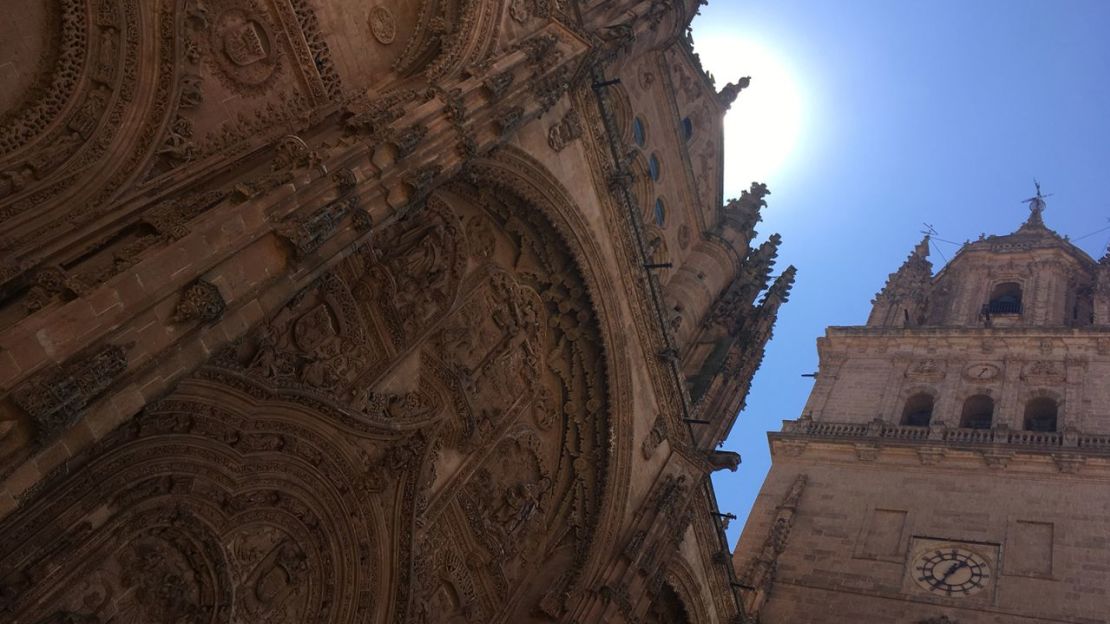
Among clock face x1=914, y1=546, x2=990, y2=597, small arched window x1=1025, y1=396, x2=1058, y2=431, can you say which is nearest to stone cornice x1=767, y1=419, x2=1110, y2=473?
small arched window x1=1025, y1=396, x2=1058, y2=431

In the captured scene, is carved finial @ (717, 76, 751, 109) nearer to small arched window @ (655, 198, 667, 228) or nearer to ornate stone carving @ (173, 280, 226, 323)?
small arched window @ (655, 198, 667, 228)

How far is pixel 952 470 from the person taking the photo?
2844 cm

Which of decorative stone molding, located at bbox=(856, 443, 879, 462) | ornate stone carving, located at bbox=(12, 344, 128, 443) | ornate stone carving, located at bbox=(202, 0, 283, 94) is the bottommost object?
ornate stone carving, located at bbox=(12, 344, 128, 443)

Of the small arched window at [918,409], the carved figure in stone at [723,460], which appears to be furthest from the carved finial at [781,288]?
the small arched window at [918,409]

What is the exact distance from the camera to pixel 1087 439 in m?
27.4

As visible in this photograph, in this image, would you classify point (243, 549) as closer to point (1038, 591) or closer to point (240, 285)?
point (240, 285)

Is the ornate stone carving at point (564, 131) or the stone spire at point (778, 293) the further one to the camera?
the stone spire at point (778, 293)

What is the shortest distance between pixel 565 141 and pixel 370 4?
13.1ft

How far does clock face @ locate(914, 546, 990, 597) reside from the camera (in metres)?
25.0

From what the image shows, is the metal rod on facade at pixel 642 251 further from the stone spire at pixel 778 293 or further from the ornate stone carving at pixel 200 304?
the ornate stone carving at pixel 200 304

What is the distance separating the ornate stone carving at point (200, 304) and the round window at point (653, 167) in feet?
45.5

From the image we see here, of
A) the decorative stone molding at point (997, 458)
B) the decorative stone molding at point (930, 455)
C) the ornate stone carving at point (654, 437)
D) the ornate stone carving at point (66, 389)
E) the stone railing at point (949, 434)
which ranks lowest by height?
the ornate stone carving at point (66, 389)

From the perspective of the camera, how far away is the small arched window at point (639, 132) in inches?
780

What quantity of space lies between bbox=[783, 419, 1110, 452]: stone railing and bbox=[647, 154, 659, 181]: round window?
13752mm
